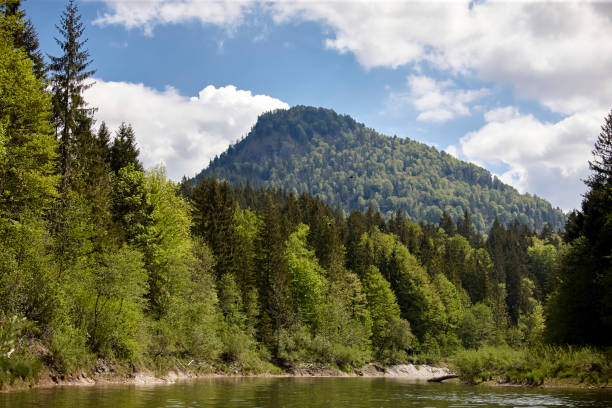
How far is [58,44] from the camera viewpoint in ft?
162

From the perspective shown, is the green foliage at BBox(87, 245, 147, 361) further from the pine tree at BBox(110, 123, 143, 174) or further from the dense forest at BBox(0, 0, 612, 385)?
the pine tree at BBox(110, 123, 143, 174)

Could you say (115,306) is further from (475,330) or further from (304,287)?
(475,330)

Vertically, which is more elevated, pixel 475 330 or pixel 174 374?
pixel 174 374

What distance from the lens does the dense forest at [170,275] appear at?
35562 millimetres

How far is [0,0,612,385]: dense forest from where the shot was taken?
1400 inches

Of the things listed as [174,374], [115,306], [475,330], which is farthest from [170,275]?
[475,330]

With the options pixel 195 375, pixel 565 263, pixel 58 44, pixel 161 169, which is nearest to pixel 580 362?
pixel 565 263

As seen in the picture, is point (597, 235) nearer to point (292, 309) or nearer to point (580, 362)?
point (580, 362)

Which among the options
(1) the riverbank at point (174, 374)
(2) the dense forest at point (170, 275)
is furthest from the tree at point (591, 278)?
(1) the riverbank at point (174, 374)

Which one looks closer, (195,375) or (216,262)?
(195,375)

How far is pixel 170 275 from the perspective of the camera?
5634 cm

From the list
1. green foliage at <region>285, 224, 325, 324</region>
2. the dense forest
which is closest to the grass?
the dense forest

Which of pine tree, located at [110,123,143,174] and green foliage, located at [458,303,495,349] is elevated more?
pine tree, located at [110,123,143,174]

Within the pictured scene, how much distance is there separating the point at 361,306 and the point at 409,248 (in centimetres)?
4618
